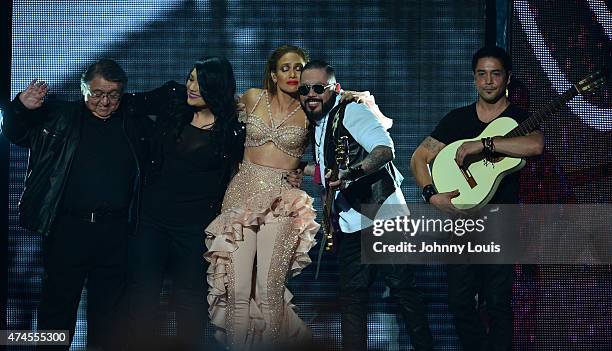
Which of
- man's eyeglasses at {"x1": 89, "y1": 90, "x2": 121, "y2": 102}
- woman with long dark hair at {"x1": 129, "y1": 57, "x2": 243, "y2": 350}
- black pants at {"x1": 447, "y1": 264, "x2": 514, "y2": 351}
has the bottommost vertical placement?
black pants at {"x1": 447, "y1": 264, "x2": 514, "y2": 351}

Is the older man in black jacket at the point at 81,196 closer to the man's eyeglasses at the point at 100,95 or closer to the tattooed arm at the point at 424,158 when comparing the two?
the man's eyeglasses at the point at 100,95

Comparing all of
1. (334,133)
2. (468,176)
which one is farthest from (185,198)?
(468,176)

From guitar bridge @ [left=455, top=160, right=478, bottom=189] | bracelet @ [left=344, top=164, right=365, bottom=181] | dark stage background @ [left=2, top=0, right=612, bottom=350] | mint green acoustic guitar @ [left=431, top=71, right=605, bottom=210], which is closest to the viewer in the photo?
bracelet @ [left=344, top=164, right=365, bottom=181]

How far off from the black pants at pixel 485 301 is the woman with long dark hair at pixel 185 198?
126 cm

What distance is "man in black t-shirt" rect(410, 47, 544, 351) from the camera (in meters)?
6.18

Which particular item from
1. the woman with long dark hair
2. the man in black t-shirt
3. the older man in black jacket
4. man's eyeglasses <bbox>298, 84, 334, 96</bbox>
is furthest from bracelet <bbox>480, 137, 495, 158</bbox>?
the older man in black jacket

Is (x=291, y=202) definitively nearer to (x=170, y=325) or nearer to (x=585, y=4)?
(x=170, y=325)

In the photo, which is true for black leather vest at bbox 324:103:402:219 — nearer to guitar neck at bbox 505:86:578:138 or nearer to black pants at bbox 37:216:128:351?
guitar neck at bbox 505:86:578:138

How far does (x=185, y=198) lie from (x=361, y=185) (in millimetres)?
890

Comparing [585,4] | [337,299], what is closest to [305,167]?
[337,299]

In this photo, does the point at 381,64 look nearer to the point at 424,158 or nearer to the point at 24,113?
the point at 424,158

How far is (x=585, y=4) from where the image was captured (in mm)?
6742

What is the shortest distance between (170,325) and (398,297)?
127 centimetres

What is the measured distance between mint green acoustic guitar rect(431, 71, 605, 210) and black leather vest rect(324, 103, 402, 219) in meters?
0.34
